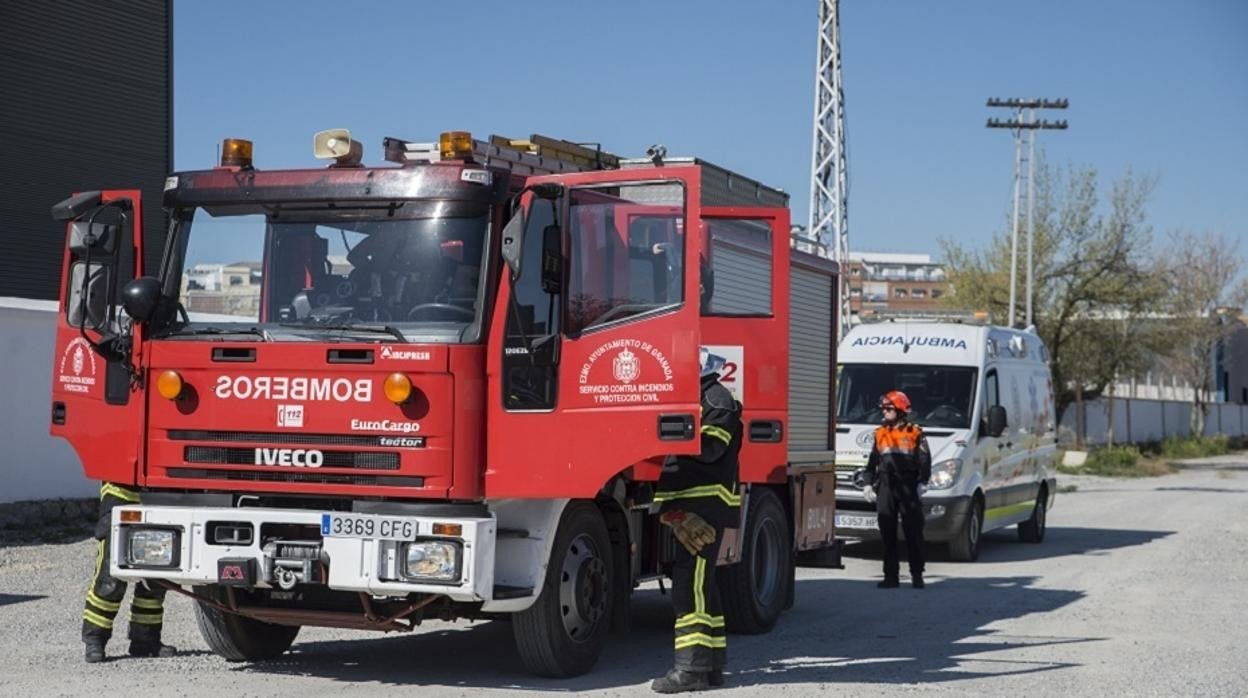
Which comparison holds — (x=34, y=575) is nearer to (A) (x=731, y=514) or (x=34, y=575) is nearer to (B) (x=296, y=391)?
(B) (x=296, y=391)

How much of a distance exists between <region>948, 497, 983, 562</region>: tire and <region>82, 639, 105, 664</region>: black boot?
10.3 meters

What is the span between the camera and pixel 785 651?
1085 centimetres

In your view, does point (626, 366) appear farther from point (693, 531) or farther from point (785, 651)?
point (785, 651)

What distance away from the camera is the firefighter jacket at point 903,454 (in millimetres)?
14758

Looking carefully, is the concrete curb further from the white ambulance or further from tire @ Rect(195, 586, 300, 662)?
the white ambulance

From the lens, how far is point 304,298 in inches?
349

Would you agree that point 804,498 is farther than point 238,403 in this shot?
Yes

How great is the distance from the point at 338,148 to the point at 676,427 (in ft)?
8.16

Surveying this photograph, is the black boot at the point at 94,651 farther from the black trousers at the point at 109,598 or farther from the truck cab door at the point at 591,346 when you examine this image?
the truck cab door at the point at 591,346

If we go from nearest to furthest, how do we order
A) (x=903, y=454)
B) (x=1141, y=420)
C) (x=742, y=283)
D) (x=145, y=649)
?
1. (x=145, y=649)
2. (x=742, y=283)
3. (x=903, y=454)
4. (x=1141, y=420)

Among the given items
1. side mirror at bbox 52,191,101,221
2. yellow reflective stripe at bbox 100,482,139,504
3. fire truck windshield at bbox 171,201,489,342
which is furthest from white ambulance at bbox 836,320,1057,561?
side mirror at bbox 52,191,101,221

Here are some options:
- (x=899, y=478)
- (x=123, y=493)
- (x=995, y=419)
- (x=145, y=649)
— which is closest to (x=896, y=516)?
(x=899, y=478)

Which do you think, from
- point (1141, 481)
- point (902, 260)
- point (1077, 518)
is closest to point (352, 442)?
point (1077, 518)

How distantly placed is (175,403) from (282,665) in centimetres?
192
